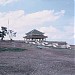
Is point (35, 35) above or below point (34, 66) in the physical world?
above

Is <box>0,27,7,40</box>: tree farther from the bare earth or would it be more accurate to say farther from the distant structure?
the bare earth

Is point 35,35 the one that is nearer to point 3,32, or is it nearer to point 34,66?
point 3,32

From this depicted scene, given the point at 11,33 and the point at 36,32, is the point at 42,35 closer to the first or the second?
the point at 36,32

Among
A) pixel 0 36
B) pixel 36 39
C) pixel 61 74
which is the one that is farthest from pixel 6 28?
pixel 61 74

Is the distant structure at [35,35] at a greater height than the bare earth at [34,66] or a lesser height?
greater

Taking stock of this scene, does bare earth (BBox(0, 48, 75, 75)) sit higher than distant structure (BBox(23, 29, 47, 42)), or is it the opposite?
distant structure (BBox(23, 29, 47, 42))

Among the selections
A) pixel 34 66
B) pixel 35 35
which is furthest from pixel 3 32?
pixel 34 66

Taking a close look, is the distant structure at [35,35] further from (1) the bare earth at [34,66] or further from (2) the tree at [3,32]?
(1) the bare earth at [34,66]

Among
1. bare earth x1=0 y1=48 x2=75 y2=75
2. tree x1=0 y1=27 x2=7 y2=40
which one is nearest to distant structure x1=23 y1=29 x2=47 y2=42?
tree x1=0 y1=27 x2=7 y2=40

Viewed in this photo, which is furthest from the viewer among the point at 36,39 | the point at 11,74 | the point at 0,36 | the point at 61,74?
the point at 36,39

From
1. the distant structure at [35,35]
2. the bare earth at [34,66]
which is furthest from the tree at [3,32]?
the bare earth at [34,66]

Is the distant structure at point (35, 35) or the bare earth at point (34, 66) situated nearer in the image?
the bare earth at point (34, 66)

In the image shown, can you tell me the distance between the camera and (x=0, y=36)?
73.1 m

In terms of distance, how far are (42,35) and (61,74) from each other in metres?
58.4
